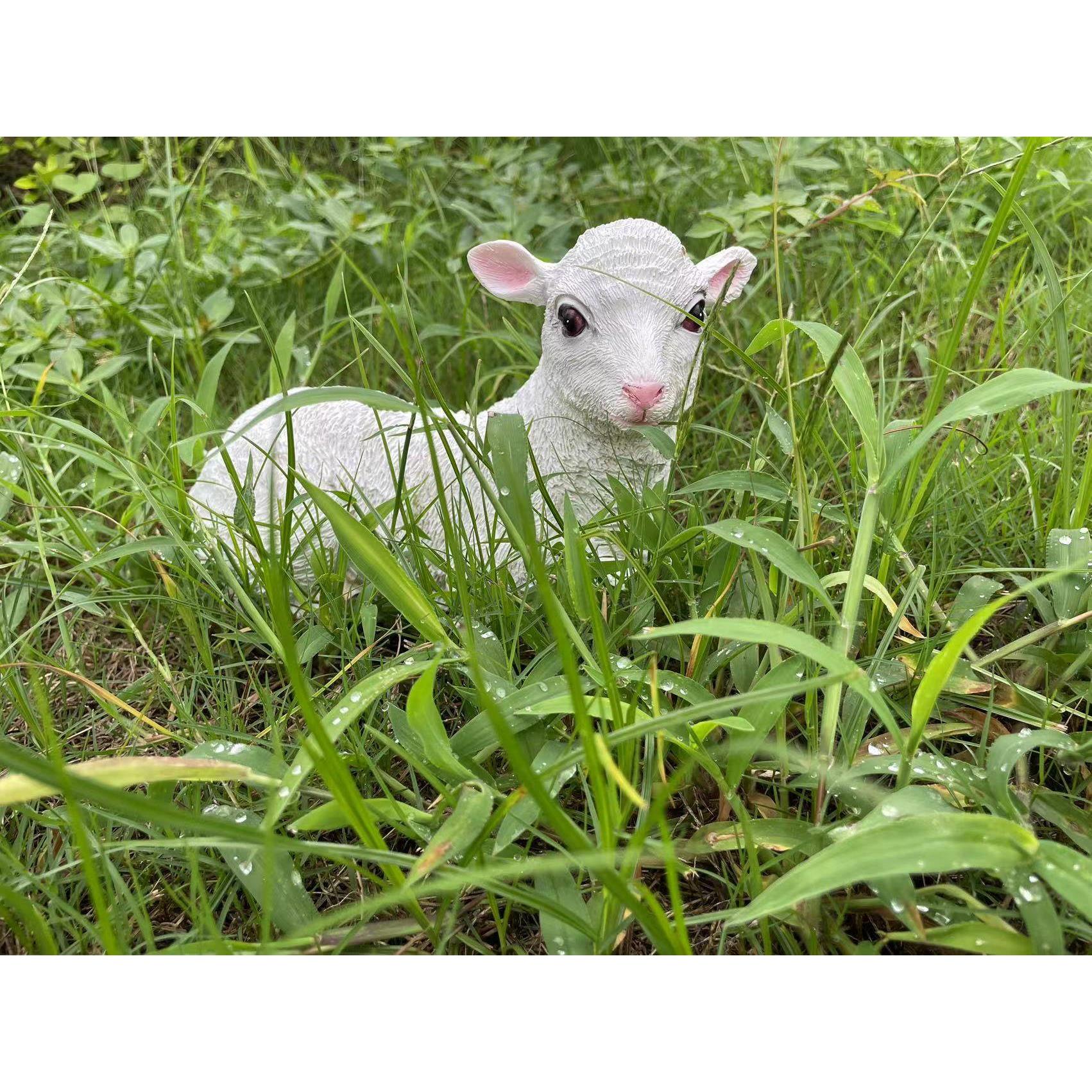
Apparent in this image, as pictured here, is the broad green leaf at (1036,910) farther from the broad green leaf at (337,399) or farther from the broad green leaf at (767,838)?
the broad green leaf at (337,399)

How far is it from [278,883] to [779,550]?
2.37 feet

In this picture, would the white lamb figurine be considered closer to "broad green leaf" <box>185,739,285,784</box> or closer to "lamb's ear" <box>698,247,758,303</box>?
"lamb's ear" <box>698,247,758,303</box>

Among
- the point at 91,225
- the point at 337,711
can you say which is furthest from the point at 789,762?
the point at 91,225

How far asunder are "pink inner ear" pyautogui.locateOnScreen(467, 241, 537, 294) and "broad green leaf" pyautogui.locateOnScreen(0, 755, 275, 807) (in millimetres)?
1087

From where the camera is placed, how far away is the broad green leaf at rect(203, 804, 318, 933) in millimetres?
1101

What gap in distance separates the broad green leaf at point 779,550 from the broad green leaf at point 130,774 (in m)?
0.65

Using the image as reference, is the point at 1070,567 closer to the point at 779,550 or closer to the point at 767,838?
the point at 779,550

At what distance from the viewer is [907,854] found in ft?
3.03

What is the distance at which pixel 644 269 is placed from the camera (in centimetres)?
165

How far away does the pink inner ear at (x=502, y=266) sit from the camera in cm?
175

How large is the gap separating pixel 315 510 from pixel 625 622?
0.68 meters

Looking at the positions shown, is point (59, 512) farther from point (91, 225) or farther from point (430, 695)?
point (91, 225)

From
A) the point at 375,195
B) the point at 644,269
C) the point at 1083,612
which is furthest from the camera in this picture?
the point at 375,195

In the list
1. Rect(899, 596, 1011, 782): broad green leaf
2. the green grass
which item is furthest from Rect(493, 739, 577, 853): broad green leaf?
Rect(899, 596, 1011, 782): broad green leaf
